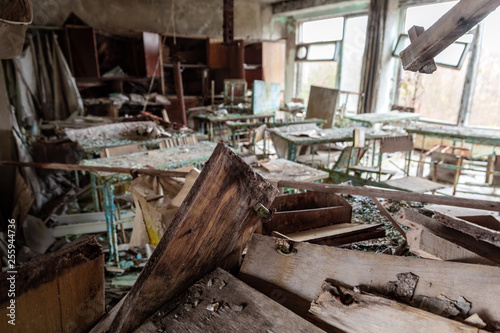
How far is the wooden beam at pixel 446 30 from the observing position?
0.83 meters

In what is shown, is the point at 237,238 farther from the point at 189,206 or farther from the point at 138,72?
the point at 138,72

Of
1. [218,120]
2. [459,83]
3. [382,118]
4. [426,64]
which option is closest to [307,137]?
[218,120]

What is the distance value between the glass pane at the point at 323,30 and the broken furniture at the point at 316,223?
26.5 feet

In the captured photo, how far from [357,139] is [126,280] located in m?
3.33

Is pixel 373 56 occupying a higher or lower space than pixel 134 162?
higher

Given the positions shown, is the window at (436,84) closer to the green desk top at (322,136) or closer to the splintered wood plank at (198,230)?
the green desk top at (322,136)

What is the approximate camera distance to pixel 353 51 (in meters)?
8.33

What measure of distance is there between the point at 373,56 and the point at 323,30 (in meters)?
2.18

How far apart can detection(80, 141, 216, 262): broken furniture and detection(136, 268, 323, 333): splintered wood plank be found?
7.65 feet

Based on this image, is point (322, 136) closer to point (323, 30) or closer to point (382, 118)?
point (382, 118)

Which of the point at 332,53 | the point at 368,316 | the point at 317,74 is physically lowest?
the point at 368,316

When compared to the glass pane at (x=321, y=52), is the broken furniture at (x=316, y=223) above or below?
below

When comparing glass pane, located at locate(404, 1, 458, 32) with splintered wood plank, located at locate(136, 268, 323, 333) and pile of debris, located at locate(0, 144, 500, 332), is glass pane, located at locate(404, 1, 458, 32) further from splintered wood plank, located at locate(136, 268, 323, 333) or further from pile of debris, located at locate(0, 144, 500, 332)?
splintered wood plank, located at locate(136, 268, 323, 333)

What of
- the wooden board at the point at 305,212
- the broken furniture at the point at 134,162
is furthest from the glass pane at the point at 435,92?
the wooden board at the point at 305,212
